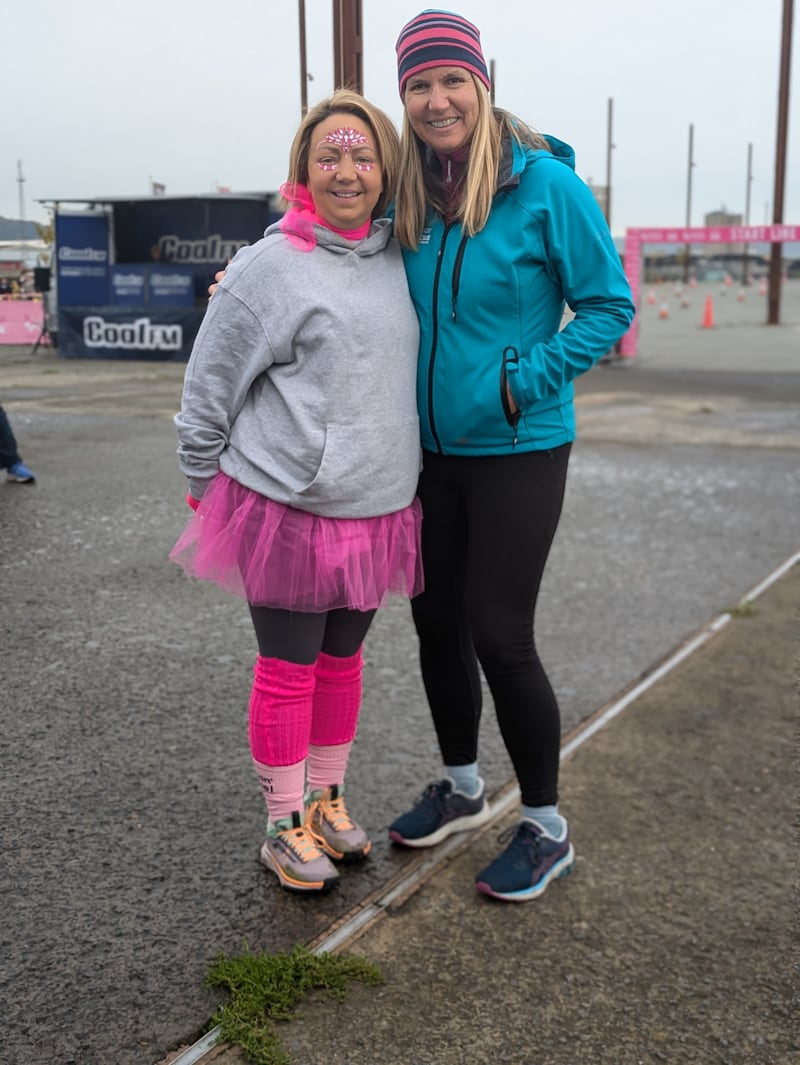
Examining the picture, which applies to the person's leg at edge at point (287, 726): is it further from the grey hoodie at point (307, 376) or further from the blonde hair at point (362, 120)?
Result: the blonde hair at point (362, 120)

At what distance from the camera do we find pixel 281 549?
2479mm

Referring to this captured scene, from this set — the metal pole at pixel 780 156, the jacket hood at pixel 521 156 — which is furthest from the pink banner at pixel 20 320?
the metal pole at pixel 780 156

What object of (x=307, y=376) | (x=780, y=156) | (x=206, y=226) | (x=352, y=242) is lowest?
(x=307, y=376)

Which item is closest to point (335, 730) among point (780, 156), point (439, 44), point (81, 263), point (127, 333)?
point (439, 44)

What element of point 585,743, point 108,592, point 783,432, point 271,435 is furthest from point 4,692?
point 783,432

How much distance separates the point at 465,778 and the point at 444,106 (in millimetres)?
1689

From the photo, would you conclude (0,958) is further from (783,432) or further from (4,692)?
(783,432)

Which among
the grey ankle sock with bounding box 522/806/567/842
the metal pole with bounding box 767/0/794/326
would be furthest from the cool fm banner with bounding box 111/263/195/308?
the metal pole with bounding box 767/0/794/326

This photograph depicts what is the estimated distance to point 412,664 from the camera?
4270 millimetres

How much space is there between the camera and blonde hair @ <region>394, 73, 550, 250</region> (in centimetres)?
239

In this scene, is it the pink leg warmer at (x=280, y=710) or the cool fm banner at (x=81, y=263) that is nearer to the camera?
the pink leg warmer at (x=280, y=710)

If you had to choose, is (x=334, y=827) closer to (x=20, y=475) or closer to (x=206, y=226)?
(x=20, y=475)

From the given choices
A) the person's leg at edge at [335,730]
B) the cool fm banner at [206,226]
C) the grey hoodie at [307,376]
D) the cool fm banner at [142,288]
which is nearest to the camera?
the grey hoodie at [307,376]

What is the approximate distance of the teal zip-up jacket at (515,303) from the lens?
2.41 meters
